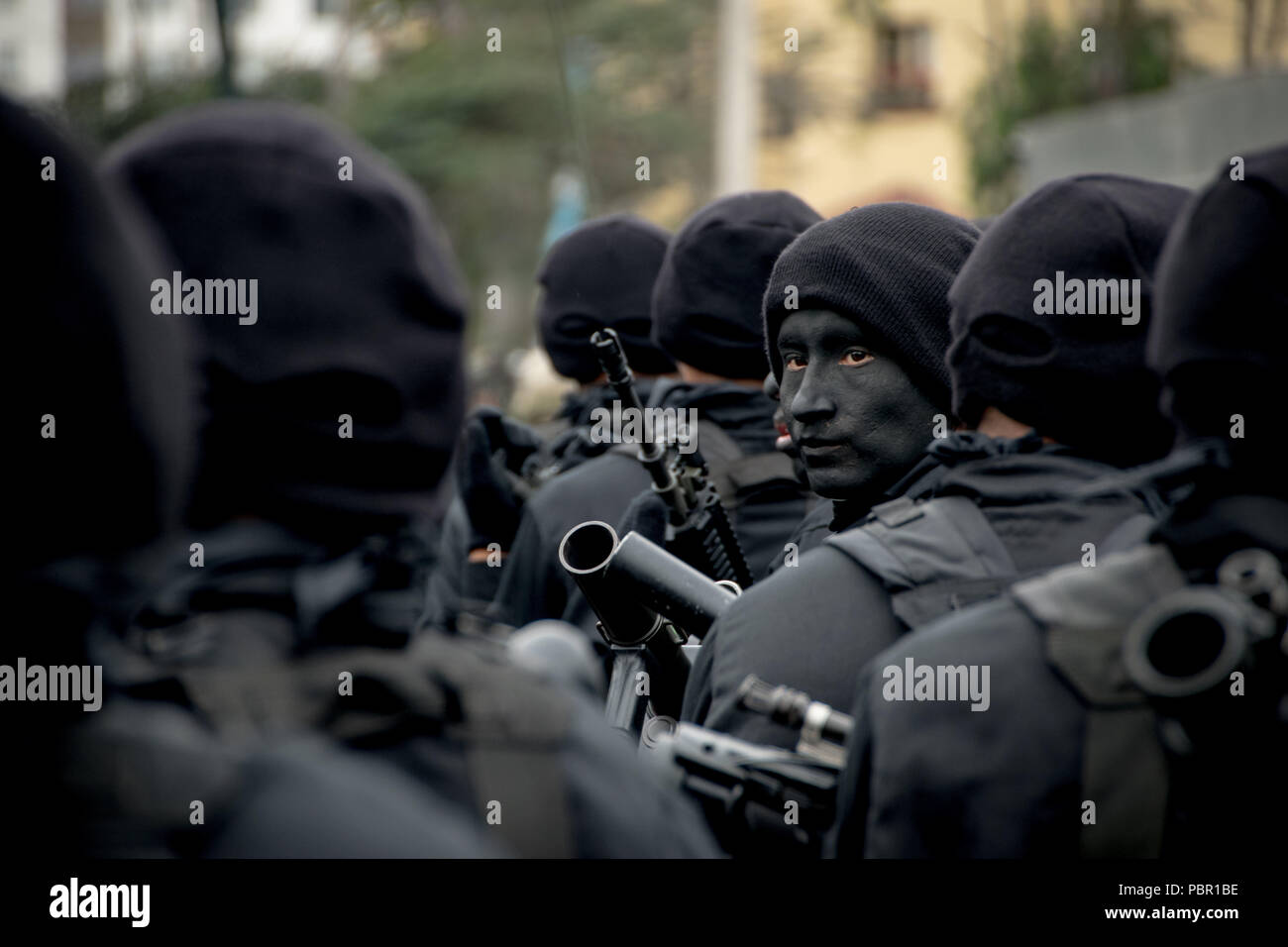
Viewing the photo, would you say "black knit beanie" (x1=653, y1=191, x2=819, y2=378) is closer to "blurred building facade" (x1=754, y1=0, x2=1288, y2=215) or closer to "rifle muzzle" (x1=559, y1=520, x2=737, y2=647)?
"rifle muzzle" (x1=559, y1=520, x2=737, y2=647)

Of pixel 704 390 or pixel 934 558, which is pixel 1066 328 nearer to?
pixel 934 558

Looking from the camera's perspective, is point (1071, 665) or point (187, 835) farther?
point (1071, 665)

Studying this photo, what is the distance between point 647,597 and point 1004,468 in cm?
97

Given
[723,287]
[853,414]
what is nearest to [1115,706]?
[853,414]

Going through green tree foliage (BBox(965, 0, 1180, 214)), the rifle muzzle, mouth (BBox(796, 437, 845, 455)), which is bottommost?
the rifle muzzle

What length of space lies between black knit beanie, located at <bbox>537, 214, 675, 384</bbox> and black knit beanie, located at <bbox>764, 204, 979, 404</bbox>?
2267mm

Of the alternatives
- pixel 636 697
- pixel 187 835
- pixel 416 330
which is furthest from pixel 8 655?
pixel 636 697

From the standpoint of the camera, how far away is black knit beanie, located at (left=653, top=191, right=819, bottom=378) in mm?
4781

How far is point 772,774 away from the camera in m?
2.45

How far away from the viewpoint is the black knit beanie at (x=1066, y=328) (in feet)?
9.36

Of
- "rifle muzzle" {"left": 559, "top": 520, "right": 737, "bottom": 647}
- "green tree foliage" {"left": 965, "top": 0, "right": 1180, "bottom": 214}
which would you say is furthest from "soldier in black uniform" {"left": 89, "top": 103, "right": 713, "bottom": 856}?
"green tree foliage" {"left": 965, "top": 0, "right": 1180, "bottom": 214}
